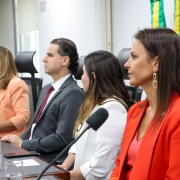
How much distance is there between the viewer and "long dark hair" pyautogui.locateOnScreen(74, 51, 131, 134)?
2.27 metres

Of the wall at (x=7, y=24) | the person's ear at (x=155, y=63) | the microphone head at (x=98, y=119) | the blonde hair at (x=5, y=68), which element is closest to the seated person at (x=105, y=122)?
the person's ear at (x=155, y=63)

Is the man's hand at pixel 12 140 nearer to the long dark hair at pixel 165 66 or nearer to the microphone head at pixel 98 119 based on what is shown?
the long dark hair at pixel 165 66

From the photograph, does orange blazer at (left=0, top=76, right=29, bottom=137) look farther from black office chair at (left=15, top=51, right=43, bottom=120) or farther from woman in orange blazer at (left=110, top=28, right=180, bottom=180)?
woman in orange blazer at (left=110, top=28, right=180, bottom=180)

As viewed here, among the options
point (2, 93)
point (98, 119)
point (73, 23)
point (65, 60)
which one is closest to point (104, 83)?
point (65, 60)

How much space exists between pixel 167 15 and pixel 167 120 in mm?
1790

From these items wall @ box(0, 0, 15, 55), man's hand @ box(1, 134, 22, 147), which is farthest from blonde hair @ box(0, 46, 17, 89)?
wall @ box(0, 0, 15, 55)

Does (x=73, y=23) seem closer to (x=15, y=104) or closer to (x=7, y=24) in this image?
(x=15, y=104)

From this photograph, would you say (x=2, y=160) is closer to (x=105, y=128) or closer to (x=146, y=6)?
(x=105, y=128)

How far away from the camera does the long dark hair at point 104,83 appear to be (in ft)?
7.44

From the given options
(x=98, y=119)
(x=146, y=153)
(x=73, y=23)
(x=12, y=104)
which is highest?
(x=73, y=23)

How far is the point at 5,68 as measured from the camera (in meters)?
3.43

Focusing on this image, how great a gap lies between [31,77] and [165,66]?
245cm

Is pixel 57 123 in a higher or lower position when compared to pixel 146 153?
lower

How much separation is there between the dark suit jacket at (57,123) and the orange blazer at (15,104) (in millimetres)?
502
